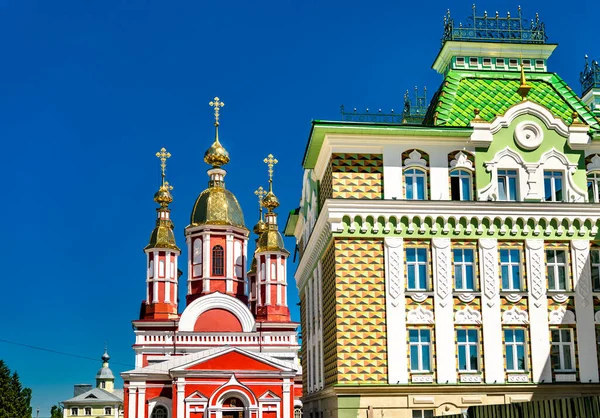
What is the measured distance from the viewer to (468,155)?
104 ft

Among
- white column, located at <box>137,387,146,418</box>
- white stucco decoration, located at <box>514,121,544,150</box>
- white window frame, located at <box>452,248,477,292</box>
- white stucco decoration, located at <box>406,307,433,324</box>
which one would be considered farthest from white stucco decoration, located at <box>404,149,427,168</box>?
white column, located at <box>137,387,146,418</box>

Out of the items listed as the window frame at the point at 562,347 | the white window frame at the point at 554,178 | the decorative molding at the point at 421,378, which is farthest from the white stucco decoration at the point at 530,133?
the decorative molding at the point at 421,378

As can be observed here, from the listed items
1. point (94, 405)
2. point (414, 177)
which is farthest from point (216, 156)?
point (94, 405)

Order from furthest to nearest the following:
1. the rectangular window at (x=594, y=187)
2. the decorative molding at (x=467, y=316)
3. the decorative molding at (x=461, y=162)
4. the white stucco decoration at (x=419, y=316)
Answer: the rectangular window at (x=594, y=187)
the decorative molding at (x=461, y=162)
the decorative molding at (x=467, y=316)
the white stucco decoration at (x=419, y=316)

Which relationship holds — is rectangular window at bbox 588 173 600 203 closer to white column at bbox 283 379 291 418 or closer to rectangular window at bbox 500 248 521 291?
rectangular window at bbox 500 248 521 291

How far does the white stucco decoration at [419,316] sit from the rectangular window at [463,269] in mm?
1502

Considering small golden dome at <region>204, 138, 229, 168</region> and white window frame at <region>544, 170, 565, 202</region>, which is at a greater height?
small golden dome at <region>204, 138, 229, 168</region>

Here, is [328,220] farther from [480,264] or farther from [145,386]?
[145,386]

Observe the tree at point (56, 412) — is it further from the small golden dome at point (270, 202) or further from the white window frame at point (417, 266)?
the white window frame at point (417, 266)

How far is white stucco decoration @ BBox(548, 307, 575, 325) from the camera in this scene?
30875 millimetres

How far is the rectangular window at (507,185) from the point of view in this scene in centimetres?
3184

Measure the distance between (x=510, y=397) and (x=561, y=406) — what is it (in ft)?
43.0

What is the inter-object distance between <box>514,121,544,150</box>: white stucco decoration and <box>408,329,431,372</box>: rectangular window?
8112 millimetres

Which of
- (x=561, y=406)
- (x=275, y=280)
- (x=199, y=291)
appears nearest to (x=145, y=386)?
(x=199, y=291)
